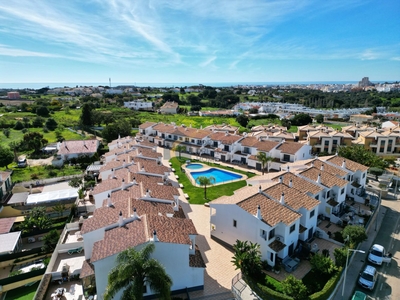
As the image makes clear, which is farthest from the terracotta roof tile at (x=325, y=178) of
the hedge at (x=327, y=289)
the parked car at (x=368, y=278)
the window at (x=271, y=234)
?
the hedge at (x=327, y=289)

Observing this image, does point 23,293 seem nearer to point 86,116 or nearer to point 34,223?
point 34,223

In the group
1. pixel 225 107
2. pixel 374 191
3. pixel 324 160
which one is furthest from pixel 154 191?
pixel 225 107

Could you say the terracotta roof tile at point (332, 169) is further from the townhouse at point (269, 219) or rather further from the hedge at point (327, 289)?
the hedge at point (327, 289)

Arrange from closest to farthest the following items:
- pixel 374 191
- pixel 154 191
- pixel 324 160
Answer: pixel 154 191
pixel 324 160
pixel 374 191

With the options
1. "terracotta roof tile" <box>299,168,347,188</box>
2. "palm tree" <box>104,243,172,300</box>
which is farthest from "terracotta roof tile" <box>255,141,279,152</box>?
"palm tree" <box>104,243,172,300</box>

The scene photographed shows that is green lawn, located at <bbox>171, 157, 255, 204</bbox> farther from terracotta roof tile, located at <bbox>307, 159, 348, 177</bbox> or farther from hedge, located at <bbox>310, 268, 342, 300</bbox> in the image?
hedge, located at <bbox>310, 268, 342, 300</bbox>

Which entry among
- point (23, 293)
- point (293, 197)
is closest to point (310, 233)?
point (293, 197)

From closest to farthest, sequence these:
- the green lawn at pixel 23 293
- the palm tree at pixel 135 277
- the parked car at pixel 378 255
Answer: the palm tree at pixel 135 277 → the green lawn at pixel 23 293 → the parked car at pixel 378 255

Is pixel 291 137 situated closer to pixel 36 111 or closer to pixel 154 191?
pixel 154 191
